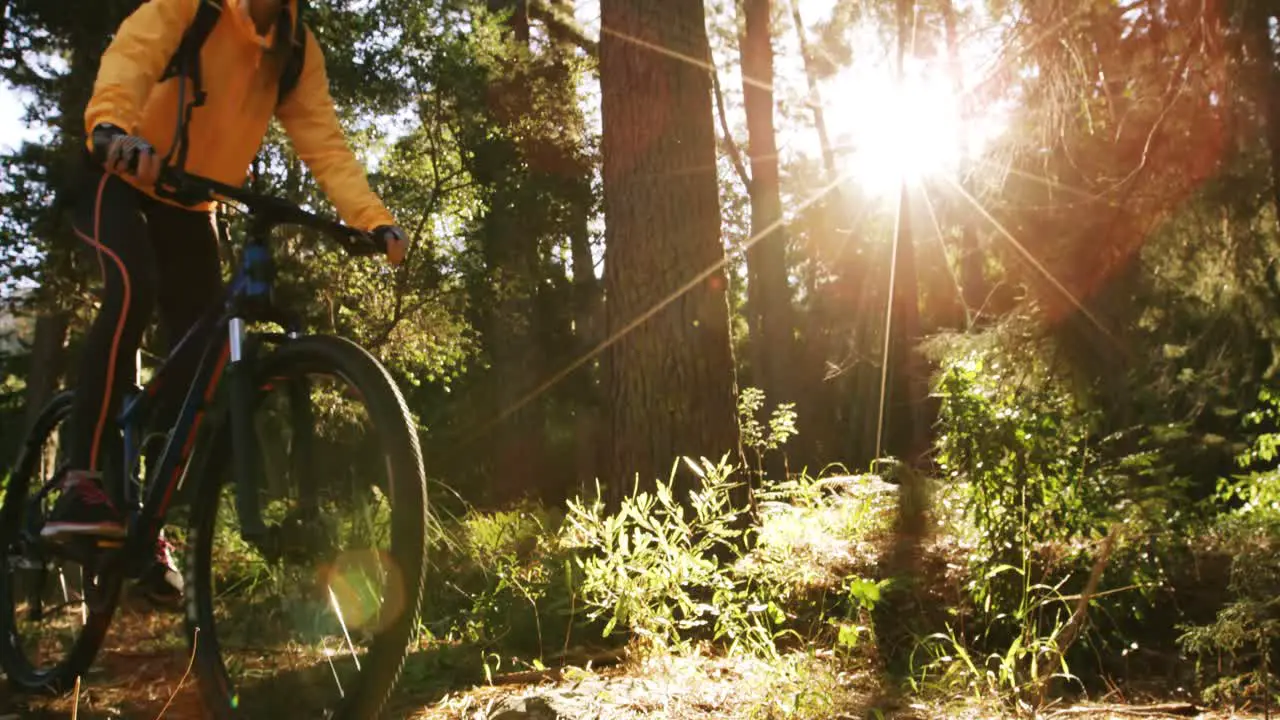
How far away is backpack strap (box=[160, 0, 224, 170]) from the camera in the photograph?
286cm

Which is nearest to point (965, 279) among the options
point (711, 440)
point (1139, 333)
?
point (1139, 333)

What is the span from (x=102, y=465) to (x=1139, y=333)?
693 cm

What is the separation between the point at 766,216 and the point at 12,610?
16.9 meters

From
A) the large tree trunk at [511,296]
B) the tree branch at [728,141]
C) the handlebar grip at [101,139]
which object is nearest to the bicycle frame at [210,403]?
the handlebar grip at [101,139]

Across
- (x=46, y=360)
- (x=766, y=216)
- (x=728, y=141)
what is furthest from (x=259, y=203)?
(x=728, y=141)

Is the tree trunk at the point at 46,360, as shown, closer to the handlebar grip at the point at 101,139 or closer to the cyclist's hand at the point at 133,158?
the handlebar grip at the point at 101,139

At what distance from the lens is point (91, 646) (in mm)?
→ 3301

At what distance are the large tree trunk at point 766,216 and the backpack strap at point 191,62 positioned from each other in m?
16.3

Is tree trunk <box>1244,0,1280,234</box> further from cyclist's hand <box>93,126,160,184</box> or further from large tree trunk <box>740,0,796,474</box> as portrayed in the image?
large tree trunk <box>740,0,796,474</box>

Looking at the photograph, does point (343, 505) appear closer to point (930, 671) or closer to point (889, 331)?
point (930, 671)

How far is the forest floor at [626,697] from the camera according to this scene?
2834 mm

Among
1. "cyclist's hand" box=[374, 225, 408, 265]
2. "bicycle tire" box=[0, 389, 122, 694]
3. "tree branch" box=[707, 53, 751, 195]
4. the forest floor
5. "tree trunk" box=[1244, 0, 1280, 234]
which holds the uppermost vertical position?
"tree branch" box=[707, 53, 751, 195]

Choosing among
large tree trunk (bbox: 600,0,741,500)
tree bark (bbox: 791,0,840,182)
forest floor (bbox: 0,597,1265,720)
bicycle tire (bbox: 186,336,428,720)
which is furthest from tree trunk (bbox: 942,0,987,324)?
tree bark (bbox: 791,0,840,182)

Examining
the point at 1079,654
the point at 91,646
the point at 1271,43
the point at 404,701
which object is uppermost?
the point at 1271,43
